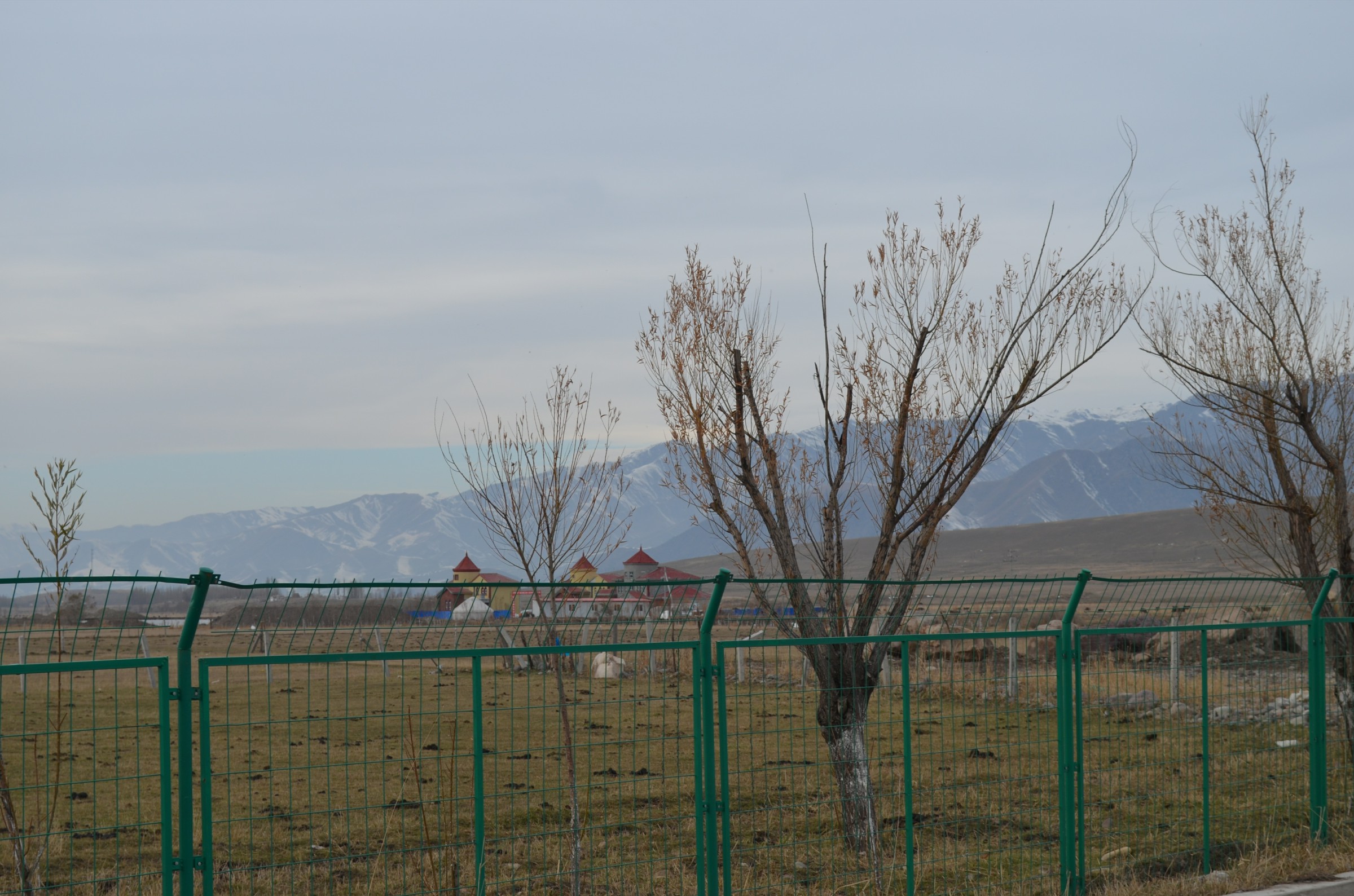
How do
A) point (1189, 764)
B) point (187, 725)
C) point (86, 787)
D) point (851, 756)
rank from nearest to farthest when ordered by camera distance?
point (187, 725), point (851, 756), point (1189, 764), point (86, 787)

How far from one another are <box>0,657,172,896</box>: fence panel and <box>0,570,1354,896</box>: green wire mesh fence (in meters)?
0.07

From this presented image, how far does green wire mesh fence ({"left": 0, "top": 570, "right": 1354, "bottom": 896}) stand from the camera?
5.94 metres

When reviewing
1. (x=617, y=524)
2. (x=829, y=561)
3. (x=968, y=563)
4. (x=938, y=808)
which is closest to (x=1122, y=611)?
(x=829, y=561)

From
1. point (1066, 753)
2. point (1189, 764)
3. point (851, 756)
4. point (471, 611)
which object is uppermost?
point (471, 611)

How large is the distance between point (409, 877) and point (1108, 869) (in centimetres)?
554

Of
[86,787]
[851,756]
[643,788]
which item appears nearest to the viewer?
[851,756]

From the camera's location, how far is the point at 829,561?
11117 mm

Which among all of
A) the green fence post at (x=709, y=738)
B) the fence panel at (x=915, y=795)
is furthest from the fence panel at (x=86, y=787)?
the fence panel at (x=915, y=795)

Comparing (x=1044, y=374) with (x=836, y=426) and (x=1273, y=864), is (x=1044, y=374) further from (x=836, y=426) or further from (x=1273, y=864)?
(x=1273, y=864)

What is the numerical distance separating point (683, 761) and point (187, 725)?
489 inches

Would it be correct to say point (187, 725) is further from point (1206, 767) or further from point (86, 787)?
point (86, 787)

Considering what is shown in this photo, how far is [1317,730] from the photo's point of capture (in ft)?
31.3

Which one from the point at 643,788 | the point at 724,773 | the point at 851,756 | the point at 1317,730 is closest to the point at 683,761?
the point at 643,788

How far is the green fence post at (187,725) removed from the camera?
16.0 feet
